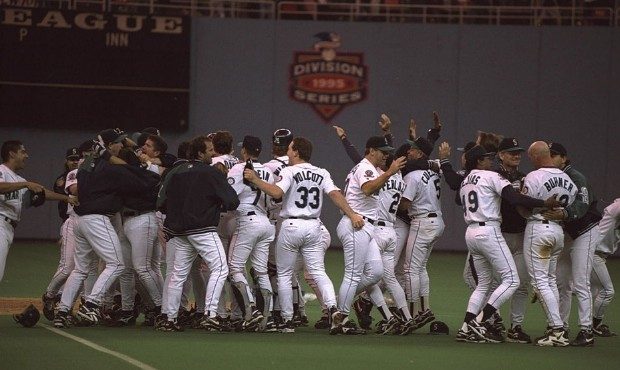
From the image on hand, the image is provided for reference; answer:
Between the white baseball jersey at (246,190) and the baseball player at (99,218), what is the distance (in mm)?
863

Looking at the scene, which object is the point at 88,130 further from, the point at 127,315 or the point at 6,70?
the point at 127,315

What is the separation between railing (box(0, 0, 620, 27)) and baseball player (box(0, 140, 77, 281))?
37.8 ft

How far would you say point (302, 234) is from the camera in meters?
11.7

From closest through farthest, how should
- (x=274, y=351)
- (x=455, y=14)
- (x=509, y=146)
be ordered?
(x=274, y=351) < (x=509, y=146) < (x=455, y=14)

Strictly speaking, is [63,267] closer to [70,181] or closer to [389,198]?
[70,181]

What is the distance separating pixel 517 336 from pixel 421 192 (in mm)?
2039

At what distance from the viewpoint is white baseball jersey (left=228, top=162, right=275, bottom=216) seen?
12.0m

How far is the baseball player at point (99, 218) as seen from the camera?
11.8 m

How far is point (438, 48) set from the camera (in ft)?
79.0

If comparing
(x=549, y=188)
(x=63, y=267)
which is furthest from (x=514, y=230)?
(x=63, y=267)

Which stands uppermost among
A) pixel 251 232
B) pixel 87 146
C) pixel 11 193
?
pixel 87 146

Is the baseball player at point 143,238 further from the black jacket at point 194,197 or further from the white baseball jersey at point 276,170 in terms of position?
the white baseball jersey at point 276,170

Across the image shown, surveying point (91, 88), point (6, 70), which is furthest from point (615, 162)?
point (6, 70)

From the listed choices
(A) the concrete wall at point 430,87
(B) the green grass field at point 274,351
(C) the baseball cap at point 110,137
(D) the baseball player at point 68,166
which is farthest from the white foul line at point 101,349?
(A) the concrete wall at point 430,87
